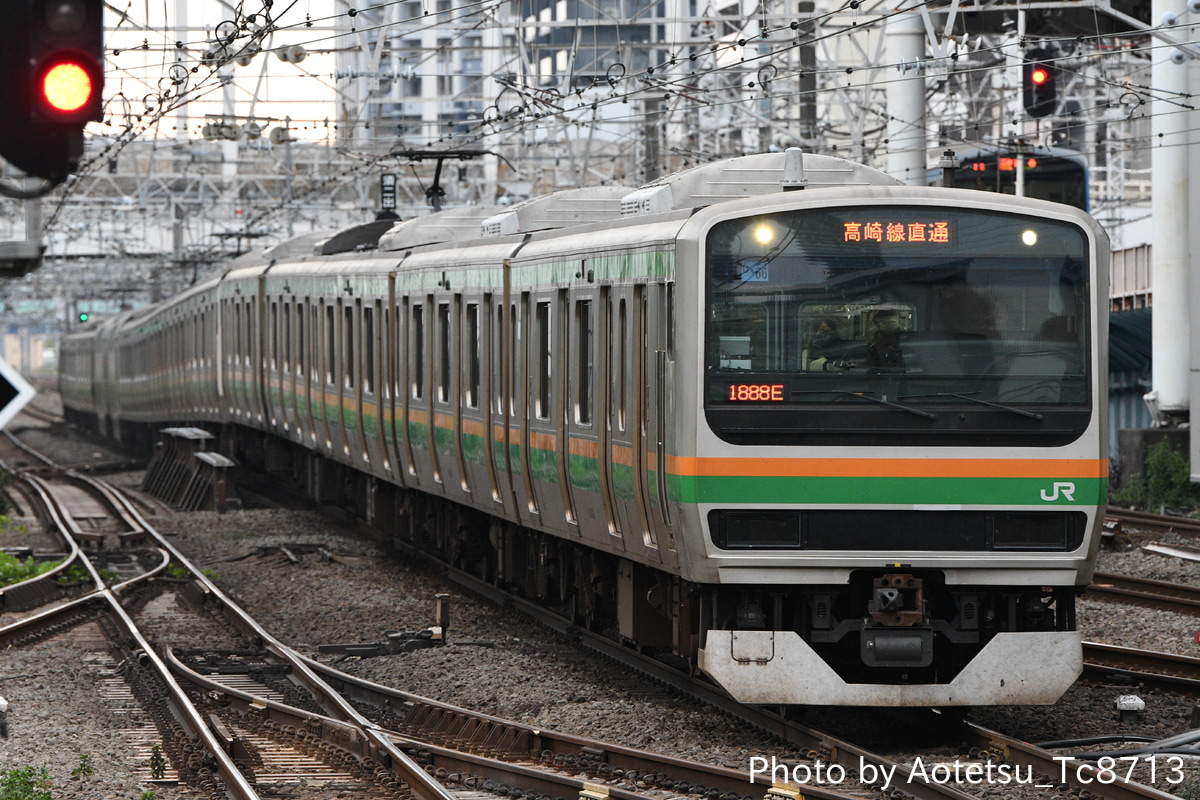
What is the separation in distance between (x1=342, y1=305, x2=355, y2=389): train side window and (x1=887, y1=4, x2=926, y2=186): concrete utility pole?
6256 mm

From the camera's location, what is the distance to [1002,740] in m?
8.58

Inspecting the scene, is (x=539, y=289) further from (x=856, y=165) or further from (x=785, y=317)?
(x=785, y=317)

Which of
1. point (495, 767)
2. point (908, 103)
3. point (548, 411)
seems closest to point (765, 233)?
point (495, 767)

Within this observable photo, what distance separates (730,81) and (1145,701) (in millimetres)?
24236

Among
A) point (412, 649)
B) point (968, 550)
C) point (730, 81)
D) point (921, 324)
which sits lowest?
point (412, 649)

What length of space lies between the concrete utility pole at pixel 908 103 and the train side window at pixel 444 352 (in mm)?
7523

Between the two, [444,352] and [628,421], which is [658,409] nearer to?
[628,421]

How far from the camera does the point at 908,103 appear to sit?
21781 mm

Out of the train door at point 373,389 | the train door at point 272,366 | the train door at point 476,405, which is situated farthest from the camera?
the train door at point 272,366

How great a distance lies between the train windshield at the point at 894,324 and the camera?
9.02 meters

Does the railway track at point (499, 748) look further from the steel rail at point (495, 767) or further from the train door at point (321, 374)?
the train door at point (321, 374)

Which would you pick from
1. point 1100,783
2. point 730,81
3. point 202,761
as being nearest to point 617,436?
point 202,761

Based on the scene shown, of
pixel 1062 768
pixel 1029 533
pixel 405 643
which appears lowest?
pixel 405 643

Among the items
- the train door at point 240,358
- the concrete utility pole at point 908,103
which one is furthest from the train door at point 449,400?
the train door at point 240,358
